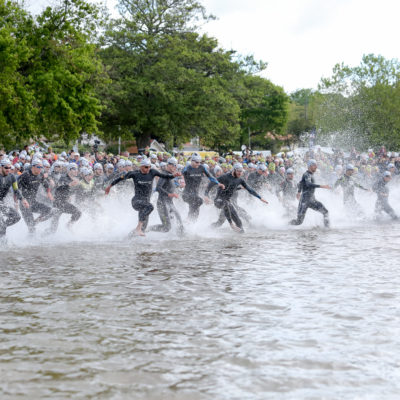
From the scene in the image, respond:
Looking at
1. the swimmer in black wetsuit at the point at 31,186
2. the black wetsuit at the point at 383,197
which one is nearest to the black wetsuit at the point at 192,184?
the swimmer in black wetsuit at the point at 31,186

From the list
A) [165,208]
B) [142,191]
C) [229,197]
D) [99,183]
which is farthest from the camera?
[99,183]

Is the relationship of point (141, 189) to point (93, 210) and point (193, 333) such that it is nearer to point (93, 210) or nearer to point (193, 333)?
point (93, 210)

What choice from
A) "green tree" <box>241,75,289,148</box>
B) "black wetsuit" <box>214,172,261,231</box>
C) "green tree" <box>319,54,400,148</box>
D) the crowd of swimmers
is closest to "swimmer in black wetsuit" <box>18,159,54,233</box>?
the crowd of swimmers

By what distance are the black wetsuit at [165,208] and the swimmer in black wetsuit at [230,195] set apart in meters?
1.28

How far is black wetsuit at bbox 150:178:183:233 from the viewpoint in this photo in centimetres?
1487

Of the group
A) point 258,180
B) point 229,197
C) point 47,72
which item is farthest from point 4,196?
point 47,72

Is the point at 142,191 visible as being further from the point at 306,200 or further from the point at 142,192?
the point at 306,200

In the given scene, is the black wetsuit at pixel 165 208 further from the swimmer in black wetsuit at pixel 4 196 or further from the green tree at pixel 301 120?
the green tree at pixel 301 120

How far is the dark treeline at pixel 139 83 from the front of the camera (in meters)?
35.4

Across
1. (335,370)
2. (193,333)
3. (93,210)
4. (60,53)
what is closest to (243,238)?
(93,210)

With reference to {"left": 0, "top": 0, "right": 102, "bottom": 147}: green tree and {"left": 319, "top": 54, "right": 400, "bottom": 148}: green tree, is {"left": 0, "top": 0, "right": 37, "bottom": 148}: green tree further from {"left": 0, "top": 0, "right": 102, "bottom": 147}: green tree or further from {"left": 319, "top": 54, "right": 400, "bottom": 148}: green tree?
{"left": 319, "top": 54, "right": 400, "bottom": 148}: green tree

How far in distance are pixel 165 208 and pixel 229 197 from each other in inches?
72.7

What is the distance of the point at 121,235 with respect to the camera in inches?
605

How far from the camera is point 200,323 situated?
6902mm
